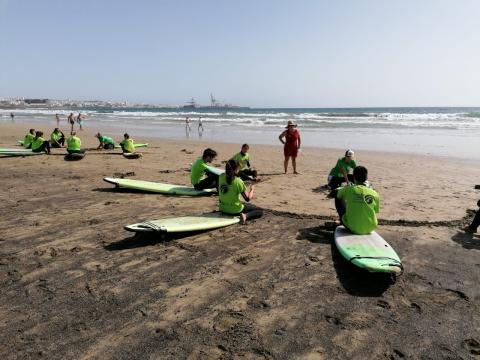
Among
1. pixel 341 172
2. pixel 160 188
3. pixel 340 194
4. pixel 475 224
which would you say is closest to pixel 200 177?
pixel 160 188

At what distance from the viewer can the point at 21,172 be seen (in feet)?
37.9

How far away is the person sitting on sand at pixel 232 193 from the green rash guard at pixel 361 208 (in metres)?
1.82

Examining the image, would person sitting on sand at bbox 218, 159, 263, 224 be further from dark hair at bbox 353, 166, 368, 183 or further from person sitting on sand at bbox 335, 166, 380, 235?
dark hair at bbox 353, 166, 368, 183

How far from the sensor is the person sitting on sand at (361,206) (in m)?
5.74

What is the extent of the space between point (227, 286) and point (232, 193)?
2.42 meters

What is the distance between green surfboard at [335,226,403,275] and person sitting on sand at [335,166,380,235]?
0.41ft

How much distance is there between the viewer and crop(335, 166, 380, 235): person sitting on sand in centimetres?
574

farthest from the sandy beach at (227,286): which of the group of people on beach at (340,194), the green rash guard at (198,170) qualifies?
the green rash guard at (198,170)

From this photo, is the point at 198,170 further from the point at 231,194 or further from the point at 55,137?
the point at 55,137

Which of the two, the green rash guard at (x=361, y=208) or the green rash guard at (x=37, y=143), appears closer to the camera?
the green rash guard at (x=361, y=208)

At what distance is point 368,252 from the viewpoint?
16.6 ft

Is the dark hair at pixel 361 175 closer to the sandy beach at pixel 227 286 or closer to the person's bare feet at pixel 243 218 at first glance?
the sandy beach at pixel 227 286

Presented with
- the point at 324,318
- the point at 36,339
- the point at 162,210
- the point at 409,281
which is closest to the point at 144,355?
the point at 36,339

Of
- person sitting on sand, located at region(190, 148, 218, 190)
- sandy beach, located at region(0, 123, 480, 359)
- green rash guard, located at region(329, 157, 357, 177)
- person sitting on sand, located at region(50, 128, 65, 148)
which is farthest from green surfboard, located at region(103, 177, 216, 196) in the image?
person sitting on sand, located at region(50, 128, 65, 148)
